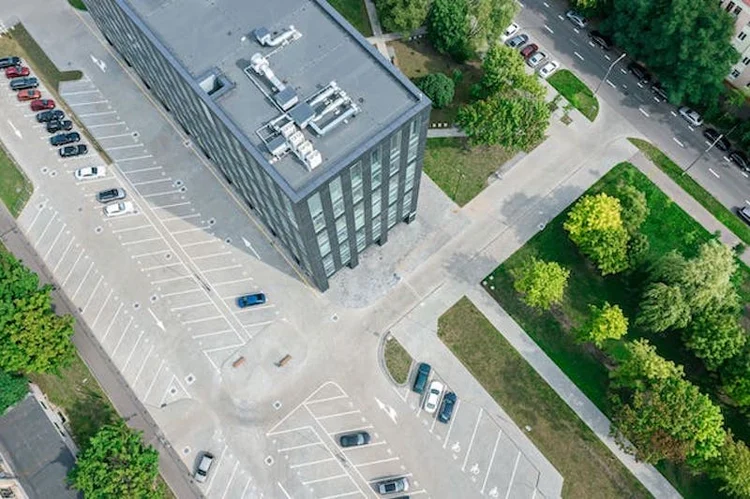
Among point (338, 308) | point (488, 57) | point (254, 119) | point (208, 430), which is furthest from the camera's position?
point (488, 57)

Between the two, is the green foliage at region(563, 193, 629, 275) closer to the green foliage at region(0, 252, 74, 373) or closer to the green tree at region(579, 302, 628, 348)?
the green tree at region(579, 302, 628, 348)

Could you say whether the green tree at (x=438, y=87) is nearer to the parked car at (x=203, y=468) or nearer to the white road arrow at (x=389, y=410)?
the white road arrow at (x=389, y=410)

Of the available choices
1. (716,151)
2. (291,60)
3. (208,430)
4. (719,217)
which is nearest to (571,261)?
(719,217)

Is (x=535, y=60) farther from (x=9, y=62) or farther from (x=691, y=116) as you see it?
(x=9, y=62)

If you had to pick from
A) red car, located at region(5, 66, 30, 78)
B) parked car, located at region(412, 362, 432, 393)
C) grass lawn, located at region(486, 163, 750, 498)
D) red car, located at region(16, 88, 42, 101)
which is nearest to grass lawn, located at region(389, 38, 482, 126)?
grass lawn, located at region(486, 163, 750, 498)

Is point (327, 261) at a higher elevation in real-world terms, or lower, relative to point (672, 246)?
lower

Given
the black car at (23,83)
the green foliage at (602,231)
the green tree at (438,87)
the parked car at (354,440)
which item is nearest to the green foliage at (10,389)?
the parked car at (354,440)

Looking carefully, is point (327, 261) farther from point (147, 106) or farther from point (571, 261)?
point (147, 106)
